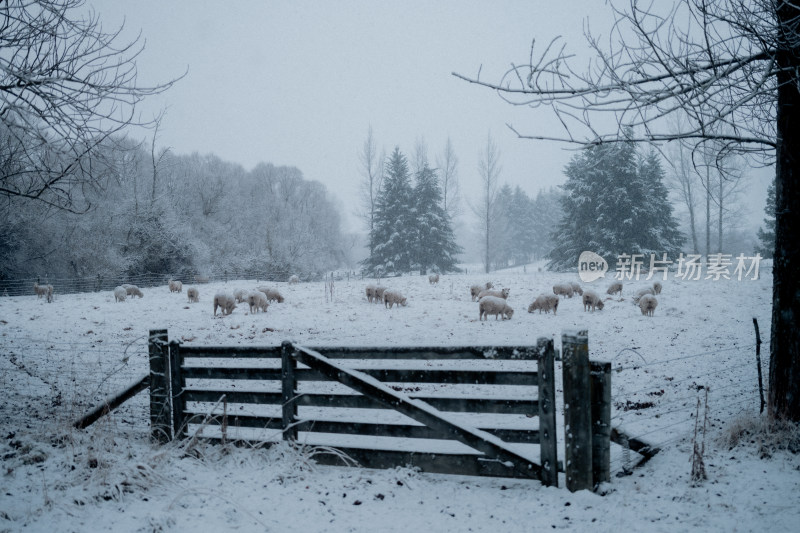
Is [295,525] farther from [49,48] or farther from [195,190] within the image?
[195,190]

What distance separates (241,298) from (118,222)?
74.1 feet

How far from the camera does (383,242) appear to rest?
4300cm

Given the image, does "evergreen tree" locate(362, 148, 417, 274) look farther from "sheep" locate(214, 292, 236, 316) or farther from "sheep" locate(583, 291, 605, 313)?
"sheep" locate(583, 291, 605, 313)

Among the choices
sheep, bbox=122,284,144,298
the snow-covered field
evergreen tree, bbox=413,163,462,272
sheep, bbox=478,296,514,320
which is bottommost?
the snow-covered field

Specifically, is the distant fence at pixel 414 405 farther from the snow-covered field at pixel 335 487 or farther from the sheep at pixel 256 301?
the sheep at pixel 256 301

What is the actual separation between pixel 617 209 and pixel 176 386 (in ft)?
119

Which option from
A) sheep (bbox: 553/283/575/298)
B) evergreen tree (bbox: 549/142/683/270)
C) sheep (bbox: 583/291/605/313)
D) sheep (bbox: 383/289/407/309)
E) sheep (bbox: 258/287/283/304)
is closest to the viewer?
sheep (bbox: 583/291/605/313)

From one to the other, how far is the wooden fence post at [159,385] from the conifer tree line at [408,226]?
120ft

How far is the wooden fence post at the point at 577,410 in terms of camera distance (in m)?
3.79

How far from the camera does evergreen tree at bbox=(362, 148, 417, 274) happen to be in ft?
138

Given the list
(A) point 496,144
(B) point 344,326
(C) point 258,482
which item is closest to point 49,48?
(C) point 258,482

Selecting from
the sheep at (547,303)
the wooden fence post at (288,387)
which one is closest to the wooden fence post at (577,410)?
the wooden fence post at (288,387)

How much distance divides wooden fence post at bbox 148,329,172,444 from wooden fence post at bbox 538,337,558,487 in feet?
13.4

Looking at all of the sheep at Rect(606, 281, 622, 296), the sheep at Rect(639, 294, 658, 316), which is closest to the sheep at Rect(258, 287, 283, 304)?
the sheep at Rect(639, 294, 658, 316)
